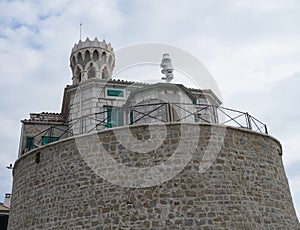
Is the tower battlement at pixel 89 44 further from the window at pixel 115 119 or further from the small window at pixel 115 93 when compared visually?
the window at pixel 115 119

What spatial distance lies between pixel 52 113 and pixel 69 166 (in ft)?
31.7

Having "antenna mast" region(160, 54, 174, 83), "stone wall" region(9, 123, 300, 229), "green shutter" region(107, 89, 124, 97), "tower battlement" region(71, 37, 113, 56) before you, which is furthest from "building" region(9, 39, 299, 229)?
"tower battlement" region(71, 37, 113, 56)

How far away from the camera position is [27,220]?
1094cm

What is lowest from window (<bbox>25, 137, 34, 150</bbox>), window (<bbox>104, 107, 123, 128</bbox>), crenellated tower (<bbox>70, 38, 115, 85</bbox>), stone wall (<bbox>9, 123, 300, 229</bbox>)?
stone wall (<bbox>9, 123, 300, 229</bbox>)

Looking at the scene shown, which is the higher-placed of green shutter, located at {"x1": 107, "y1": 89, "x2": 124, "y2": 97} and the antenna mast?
green shutter, located at {"x1": 107, "y1": 89, "x2": 124, "y2": 97}

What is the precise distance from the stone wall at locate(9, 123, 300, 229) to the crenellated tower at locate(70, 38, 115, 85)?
1033 cm

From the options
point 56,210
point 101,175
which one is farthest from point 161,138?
point 56,210

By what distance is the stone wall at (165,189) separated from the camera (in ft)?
30.9

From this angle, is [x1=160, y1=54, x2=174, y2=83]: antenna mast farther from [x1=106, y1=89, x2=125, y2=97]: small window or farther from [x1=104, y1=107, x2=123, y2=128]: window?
[x1=106, y1=89, x2=125, y2=97]: small window

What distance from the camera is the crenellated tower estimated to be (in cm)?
2114

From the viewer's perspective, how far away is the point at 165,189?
9.63 m

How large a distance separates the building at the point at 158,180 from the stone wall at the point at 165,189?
0.09ft

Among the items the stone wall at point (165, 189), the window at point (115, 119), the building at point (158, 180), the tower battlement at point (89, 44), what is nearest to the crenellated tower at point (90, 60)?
the tower battlement at point (89, 44)

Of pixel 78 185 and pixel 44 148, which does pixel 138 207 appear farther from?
pixel 44 148
